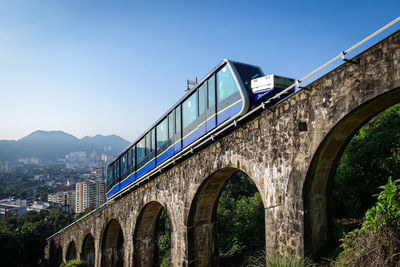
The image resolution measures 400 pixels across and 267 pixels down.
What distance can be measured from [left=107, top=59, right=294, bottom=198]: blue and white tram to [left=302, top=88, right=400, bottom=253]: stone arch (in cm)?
204

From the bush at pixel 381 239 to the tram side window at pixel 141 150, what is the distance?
9042 millimetres

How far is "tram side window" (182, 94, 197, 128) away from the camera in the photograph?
8.77 meters

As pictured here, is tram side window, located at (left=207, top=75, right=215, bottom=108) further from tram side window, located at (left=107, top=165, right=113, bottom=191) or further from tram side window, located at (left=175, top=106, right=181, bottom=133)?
tram side window, located at (left=107, top=165, right=113, bottom=191)

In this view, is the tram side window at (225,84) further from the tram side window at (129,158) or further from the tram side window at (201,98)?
the tram side window at (129,158)

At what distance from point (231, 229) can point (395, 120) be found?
415 inches

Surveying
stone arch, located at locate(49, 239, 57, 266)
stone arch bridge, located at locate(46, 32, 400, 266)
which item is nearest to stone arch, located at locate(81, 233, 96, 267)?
stone arch, located at locate(49, 239, 57, 266)

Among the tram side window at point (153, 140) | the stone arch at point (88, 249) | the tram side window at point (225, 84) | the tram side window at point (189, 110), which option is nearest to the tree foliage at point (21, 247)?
the stone arch at point (88, 249)

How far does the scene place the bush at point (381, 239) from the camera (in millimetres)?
3727

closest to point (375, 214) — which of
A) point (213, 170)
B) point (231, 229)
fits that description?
point (213, 170)

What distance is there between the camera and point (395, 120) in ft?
27.9

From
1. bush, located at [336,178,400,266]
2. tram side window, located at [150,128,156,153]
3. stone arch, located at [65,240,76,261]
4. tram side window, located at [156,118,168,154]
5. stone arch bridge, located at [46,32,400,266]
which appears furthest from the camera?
stone arch, located at [65,240,76,261]

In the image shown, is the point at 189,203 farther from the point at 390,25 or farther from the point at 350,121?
the point at 390,25

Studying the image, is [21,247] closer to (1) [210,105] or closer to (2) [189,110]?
(2) [189,110]

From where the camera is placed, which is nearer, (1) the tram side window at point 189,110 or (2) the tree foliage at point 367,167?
(2) the tree foliage at point 367,167
